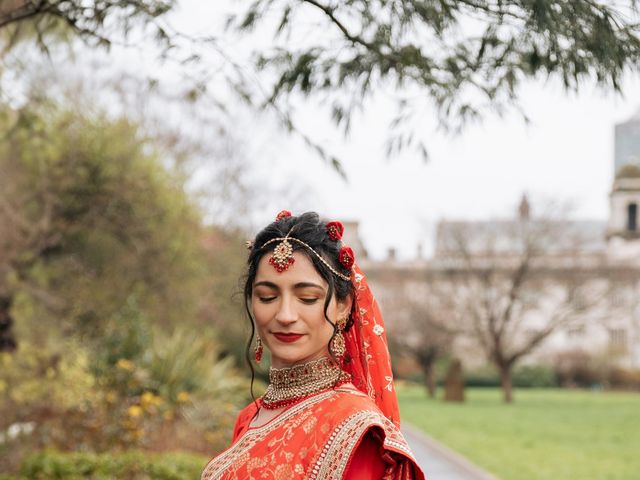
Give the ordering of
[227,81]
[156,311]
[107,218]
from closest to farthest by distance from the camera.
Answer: [227,81]
[107,218]
[156,311]

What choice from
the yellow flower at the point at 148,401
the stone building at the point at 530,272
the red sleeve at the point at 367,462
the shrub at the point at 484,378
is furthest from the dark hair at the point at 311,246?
the shrub at the point at 484,378

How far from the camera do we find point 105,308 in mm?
16000

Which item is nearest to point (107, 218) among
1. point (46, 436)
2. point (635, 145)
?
point (46, 436)

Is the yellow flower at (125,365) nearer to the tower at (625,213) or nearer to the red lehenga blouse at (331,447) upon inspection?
the red lehenga blouse at (331,447)

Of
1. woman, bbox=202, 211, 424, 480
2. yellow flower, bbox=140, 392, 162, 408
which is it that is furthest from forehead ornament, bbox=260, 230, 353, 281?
yellow flower, bbox=140, 392, 162, 408

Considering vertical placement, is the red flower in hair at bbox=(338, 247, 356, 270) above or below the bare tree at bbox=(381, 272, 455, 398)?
above

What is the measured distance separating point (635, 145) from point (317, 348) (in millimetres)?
5032

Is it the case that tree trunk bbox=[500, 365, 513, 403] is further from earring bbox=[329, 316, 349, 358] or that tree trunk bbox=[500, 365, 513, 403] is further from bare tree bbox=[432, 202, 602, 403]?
earring bbox=[329, 316, 349, 358]

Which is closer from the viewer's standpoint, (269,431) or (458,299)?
(269,431)

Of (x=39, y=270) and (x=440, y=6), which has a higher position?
(x=440, y=6)

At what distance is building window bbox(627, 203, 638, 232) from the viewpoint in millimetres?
48703

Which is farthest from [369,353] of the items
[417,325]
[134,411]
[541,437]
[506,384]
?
[417,325]

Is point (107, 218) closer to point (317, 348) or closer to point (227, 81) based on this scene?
point (227, 81)

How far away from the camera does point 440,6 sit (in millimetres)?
3584
